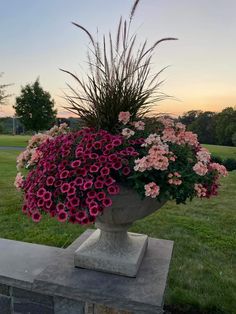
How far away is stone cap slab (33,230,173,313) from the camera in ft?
4.99

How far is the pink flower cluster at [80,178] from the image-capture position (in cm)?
148

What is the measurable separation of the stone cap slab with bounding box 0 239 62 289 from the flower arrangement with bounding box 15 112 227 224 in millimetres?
466

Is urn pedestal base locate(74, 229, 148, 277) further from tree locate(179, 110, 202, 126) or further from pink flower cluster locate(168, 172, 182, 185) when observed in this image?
tree locate(179, 110, 202, 126)

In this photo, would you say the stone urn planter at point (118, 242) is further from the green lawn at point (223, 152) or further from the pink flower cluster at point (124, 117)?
the green lawn at point (223, 152)

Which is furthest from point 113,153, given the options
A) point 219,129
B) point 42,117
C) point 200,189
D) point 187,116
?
point 219,129

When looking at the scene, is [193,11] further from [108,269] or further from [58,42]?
[108,269]

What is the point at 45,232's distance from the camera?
3520 millimetres

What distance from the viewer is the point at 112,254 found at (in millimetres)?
1804

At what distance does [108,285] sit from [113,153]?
70 centimetres

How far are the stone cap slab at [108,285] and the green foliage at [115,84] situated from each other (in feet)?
2.79

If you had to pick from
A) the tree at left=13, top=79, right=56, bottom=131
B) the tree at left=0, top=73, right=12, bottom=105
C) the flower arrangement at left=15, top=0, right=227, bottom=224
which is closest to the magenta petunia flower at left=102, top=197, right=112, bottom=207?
the flower arrangement at left=15, top=0, right=227, bottom=224

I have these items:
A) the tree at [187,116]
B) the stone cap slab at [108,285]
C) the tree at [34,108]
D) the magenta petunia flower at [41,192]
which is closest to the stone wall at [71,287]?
the stone cap slab at [108,285]

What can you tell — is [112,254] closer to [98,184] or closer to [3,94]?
[98,184]

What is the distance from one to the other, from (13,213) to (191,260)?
102 inches
